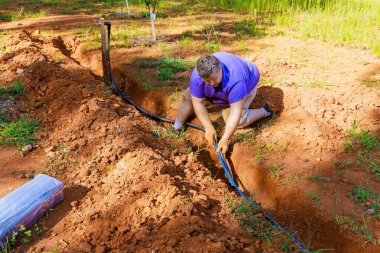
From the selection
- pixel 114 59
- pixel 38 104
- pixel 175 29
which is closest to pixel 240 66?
Answer: pixel 38 104

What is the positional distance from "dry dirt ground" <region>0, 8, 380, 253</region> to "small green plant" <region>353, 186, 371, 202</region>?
0.20 ft

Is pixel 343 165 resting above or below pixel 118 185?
below

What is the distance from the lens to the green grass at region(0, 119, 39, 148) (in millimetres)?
3674

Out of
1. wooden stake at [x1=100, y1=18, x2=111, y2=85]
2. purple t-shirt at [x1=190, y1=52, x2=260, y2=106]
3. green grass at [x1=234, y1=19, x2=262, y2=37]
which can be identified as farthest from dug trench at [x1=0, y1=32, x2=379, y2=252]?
green grass at [x1=234, y1=19, x2=262, y2=37]

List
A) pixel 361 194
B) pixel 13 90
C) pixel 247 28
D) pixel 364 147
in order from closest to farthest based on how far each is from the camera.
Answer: pixel 361 194, pixel 364 147, pixel 13 90, pixel 247 28

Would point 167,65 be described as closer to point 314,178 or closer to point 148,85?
point 148,85

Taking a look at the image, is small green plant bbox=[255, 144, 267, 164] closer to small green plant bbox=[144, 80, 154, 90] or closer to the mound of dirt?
the mound of dirt

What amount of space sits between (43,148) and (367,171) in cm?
324

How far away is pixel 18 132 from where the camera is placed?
383 centimetres

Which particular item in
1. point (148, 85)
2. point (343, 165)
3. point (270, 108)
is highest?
point (148, 85)

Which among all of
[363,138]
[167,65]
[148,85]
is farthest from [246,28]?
[363,138]

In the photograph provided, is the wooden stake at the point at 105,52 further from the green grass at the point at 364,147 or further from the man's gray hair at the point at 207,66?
the green grass at the point at 364,147

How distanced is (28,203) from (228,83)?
77.6 inches

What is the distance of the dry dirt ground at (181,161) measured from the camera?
2.57 meters
